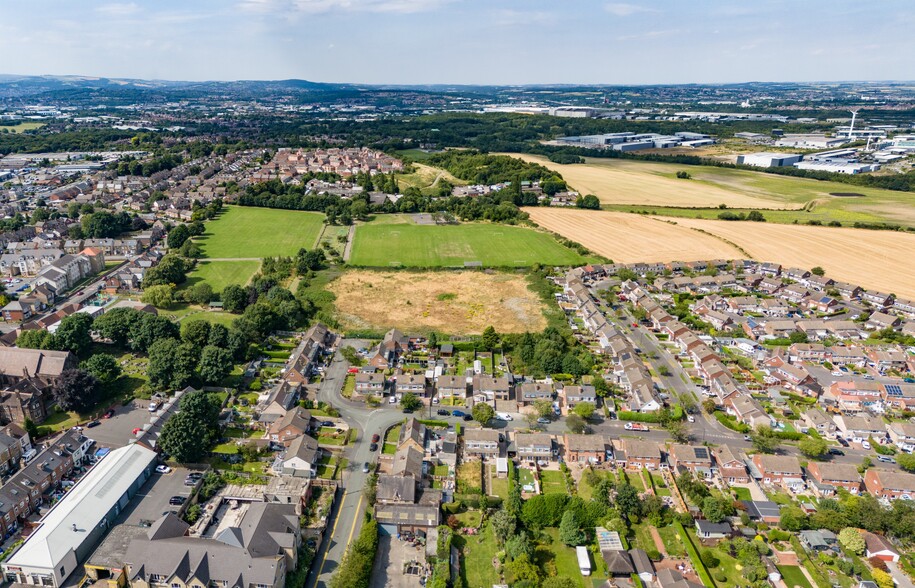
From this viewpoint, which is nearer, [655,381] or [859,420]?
[859,420]

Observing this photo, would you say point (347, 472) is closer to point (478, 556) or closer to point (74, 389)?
point (478, 556)

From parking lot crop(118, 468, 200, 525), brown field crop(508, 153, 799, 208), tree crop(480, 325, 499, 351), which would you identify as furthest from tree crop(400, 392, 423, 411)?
brown field crop(508, 153, 799, 208)

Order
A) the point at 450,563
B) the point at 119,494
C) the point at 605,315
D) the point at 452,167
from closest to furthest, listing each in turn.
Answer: the point at 450,563, the point at 119,494, the point at 605,315, the point at 452,167

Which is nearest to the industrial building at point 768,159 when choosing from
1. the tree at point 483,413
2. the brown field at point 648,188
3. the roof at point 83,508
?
the brown field at point 648,188

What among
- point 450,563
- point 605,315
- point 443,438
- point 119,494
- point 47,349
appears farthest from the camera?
point 605,315

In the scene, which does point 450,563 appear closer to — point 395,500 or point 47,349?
point 395,500

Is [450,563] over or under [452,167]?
under

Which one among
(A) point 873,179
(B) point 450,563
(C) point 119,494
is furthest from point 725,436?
(A) point 873,179

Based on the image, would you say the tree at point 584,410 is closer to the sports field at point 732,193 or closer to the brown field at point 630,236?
the brown field at point 630,236
